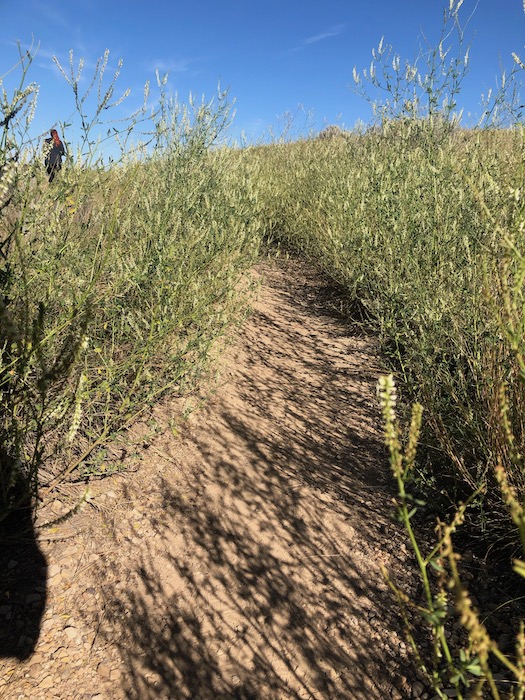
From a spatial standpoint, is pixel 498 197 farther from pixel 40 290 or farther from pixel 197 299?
pixel 40 290

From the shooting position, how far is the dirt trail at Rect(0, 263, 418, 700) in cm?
174

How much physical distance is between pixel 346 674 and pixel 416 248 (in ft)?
9.40

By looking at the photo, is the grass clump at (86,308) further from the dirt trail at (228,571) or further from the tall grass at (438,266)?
the tall grass at (438,266)

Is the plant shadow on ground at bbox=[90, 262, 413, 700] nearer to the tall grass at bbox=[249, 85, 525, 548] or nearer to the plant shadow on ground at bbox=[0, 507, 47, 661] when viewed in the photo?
the plant shadow on ground at bbox=[0, 507, 47, 661]

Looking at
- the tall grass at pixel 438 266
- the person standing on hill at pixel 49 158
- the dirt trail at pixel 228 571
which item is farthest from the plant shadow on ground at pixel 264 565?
the person standing on hill at pixel 49 158

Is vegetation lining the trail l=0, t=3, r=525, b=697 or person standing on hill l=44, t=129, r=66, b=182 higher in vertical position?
person standing on hill l=44, t=129, r=66, b=182

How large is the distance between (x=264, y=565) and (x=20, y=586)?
3.52 feet

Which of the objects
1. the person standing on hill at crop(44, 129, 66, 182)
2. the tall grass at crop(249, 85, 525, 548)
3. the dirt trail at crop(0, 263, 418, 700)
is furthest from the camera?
the person standing on hill at crop(44, 129, 66, 182)

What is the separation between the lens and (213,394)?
342 centimetres

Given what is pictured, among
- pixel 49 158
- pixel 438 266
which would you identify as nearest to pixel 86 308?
pixel 49 158

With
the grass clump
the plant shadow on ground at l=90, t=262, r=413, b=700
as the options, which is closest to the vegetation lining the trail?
the grass clump

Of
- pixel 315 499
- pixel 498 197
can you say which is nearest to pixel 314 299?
pixel 498 197

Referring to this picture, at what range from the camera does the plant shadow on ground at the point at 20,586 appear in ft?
5.80

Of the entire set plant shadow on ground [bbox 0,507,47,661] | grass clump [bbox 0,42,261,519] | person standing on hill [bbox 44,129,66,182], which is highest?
person standing on hill [bbox 44,129,66,182]
